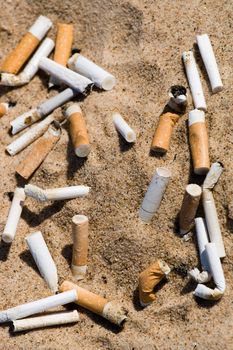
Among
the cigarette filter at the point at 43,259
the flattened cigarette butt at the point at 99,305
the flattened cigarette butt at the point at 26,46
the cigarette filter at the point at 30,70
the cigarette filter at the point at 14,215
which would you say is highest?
the flattened cigarette butt at the point at 26,46

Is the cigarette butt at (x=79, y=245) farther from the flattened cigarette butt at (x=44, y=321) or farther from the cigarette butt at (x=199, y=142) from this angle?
the cigarette butt at (x=199, y=142)

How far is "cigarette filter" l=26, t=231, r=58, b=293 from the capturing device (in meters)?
3.37

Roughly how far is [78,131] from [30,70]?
2.17 ft

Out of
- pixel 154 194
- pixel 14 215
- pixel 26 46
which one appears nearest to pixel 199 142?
pixel 154 194

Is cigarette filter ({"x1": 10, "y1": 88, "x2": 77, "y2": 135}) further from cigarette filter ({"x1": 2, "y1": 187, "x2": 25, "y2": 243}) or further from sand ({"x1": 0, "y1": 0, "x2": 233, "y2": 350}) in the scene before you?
cigarette filter ({"x1": 2, "y1": 187, "x2": 25, "y2": 243})

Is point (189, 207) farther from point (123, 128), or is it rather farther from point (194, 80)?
point (194, 80)

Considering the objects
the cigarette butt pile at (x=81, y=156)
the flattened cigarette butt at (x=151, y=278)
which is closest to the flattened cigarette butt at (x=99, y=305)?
the cigarette butt pile at (x=81, y=156)

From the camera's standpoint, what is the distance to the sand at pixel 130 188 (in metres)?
3.20

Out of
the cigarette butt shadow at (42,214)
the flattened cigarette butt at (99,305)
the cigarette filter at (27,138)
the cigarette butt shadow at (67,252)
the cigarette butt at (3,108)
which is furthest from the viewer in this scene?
the cigarette butt at (3,108)

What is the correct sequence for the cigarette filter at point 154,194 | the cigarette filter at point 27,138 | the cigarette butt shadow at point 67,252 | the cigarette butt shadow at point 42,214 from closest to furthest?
the cigarette filter at point 154,194 → the cigarette butt shadow at point 67,252 → the cigarette butt shadow at point 42,214 → the cigarette filter at point 27,138

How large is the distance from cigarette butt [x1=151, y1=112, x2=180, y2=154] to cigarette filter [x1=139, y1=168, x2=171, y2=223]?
16 cm

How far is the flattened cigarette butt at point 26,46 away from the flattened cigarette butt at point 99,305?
135 centimetres

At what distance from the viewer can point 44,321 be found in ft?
10.6

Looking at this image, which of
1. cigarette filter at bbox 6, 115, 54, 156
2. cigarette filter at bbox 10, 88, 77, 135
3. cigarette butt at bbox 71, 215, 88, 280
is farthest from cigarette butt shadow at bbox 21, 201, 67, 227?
cigarette filter at bbox 10, 88, 77, 135
